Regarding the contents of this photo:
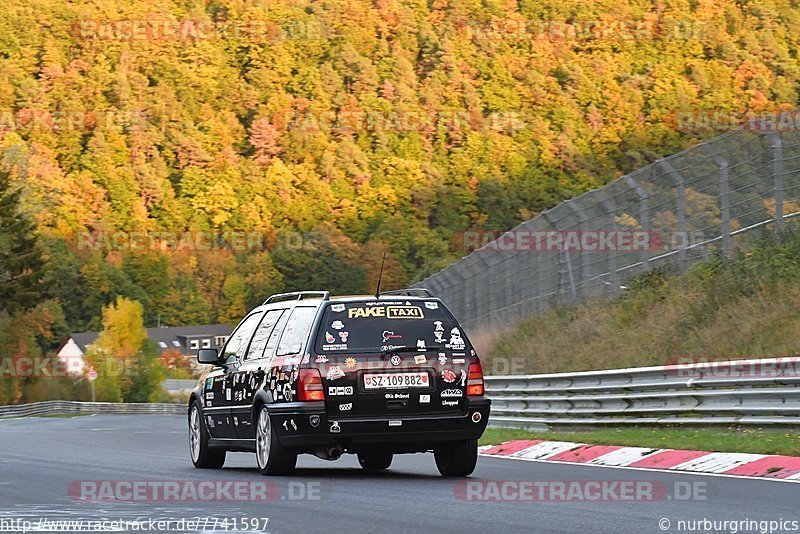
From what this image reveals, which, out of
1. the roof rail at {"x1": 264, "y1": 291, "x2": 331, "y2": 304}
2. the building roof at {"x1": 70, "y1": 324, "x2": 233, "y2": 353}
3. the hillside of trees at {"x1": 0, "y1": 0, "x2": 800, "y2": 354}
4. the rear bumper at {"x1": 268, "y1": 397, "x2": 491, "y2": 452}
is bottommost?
the rear bumper at {"x1": 268, "y1": 397, "x2": 491, "y2": 452}

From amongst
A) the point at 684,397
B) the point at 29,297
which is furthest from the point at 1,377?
the point at 684,397

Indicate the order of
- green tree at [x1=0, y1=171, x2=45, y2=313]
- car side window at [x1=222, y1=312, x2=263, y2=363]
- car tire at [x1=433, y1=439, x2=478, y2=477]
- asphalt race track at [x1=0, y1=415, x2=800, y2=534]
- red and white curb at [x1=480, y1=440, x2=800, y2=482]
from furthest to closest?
1. green tree at [x1=0, y1=171, x2=45, y2=313]
2. car side window at [x1=222, y1=312, x2=263, y2=363]
3. car tire at [x1=433, y1=439, x2=478, y2=477]
4. red and white curb at [x1=480, y1=440, x2=800, y2=482]
5. asphalt race track at [x1=0, y1=415, x2=800, y2=534]

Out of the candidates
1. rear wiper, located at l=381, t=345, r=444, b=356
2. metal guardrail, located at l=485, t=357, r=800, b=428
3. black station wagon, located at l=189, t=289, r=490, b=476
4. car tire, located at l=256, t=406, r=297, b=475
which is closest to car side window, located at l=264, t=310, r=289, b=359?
black station wagon, located at l=189, t=289, r=490, b=476

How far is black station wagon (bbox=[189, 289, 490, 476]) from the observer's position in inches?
485

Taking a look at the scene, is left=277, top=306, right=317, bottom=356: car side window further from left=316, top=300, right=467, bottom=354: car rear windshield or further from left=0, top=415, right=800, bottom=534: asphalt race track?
left=0, top=415, right=800, bottom=534: asphalt race track

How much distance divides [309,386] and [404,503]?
249 centimetres

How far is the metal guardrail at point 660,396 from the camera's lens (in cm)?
1452

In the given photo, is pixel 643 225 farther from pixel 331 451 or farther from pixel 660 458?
pixel 331 451

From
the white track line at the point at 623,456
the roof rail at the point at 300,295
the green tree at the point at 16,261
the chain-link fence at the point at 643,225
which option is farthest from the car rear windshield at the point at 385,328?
the green tree at the point at 16,261

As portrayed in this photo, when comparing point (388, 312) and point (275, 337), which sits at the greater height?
point (388, 312)

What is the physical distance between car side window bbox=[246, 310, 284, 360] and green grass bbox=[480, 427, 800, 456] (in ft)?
14.3

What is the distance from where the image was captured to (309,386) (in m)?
12.3

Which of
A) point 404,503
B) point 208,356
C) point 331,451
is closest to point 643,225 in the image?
point 208,356

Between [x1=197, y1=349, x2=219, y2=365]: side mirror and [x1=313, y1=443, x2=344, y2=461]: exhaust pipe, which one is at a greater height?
[x1=197, y1=349, x2=219, y2=365]: side mirror
